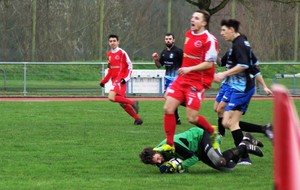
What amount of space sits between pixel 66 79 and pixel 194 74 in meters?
23.2

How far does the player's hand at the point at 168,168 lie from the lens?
840 cm

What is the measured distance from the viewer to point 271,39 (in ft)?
151

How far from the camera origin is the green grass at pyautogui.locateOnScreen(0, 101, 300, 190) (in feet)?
25.1

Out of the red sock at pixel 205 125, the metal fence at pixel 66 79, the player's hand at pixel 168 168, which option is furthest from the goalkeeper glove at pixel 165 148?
the metal fence at pixel 66 79

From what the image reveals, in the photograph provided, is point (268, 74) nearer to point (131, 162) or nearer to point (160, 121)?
point (160, 121)

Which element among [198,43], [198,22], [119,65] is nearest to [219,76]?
[198,43]

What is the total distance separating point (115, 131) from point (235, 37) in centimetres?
523

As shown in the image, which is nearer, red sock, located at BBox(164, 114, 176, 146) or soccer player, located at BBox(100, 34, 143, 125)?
red sock, located at BBox(164, 114, 176, 146)

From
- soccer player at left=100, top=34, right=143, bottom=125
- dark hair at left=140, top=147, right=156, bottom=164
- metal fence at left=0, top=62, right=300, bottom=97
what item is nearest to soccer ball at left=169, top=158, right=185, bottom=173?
dark hair at left=140, top=147, right=156, bottom=164

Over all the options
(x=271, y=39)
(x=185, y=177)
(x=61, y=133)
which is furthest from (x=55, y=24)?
(x=185, y=177)

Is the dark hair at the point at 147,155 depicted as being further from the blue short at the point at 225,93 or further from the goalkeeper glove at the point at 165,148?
the blue short at the point at 225,93

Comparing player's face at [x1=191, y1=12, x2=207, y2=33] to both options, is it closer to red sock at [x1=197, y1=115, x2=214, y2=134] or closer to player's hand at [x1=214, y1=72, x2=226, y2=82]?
player's hand at [x1=214, y1=72, x2=226, y2=82]

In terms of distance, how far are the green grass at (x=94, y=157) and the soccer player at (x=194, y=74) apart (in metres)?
0.66

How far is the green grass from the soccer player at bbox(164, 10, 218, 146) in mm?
664
